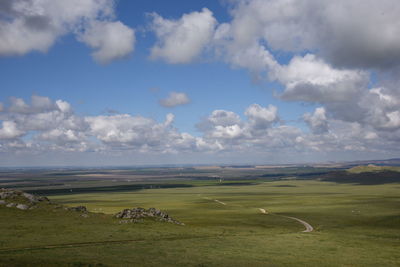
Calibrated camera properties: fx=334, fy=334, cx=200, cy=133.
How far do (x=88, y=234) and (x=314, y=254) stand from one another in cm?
3858

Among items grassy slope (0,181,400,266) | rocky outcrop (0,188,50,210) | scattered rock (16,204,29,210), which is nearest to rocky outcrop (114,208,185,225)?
grassy slope (0,181,400,266)

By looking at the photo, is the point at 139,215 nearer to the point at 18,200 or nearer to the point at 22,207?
the point at 22,207

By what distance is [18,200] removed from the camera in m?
91.3

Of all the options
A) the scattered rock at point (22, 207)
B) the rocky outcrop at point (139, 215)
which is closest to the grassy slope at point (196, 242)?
the scattered rock at point (22, 207)

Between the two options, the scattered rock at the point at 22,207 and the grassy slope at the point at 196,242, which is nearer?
the grassy slope at the point at 196,242

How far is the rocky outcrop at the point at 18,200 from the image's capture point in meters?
86.5

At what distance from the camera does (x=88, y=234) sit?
2365 inches

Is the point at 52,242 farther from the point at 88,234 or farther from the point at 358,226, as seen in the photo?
the point at 358,226

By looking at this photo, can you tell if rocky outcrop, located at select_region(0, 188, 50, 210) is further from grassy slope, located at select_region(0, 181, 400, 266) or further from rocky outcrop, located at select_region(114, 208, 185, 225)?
rocky outcrop, located at select_region(114, 208, 185, 225)

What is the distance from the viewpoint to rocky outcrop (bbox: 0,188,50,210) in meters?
86.5

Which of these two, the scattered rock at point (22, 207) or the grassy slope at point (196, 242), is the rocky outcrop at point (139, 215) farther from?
the scattered rock at point (22, 207)

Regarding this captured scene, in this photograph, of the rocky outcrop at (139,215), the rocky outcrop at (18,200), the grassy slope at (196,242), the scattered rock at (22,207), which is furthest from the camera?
the rocky outcrop at (18,200)

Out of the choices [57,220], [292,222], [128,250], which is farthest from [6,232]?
[292,222]

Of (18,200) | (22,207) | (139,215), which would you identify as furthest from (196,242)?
(18,200)
